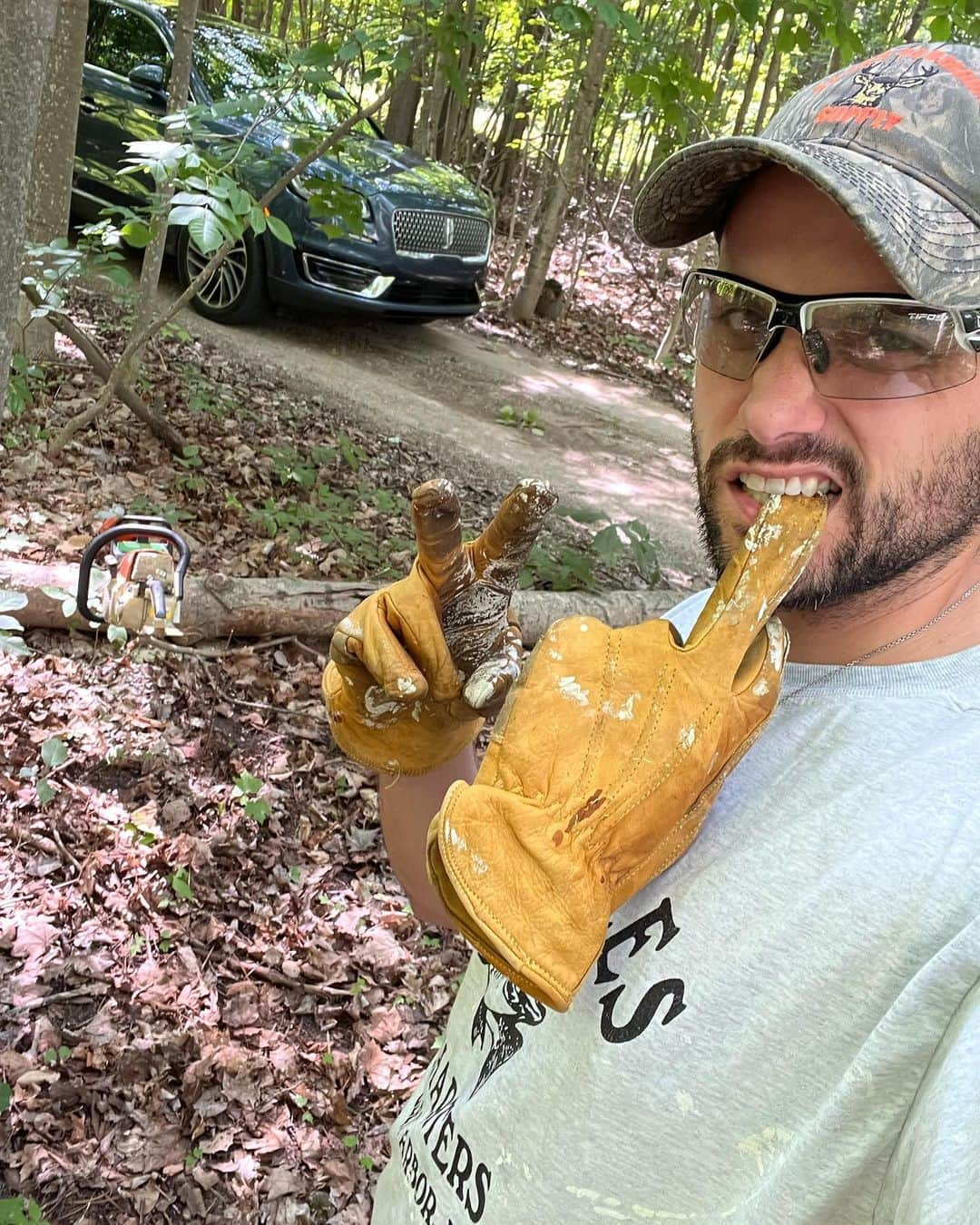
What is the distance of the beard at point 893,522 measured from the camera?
3.57 ft

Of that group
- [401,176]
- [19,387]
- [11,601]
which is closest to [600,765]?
[11,601]

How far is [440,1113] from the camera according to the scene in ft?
3.98

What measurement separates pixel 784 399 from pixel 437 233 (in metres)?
7.02

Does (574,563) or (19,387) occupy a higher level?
(19,387)

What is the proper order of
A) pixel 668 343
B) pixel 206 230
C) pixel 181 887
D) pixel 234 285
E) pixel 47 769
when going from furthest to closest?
pixel 668 343, pixel 234 285, pixel 47 769, pixel 181 887, pixel 206 230

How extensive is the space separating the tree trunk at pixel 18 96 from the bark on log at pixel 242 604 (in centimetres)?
204

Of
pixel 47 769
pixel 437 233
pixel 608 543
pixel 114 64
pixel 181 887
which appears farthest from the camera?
pixel 437 233

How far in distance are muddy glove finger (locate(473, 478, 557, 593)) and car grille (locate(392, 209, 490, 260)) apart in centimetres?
654

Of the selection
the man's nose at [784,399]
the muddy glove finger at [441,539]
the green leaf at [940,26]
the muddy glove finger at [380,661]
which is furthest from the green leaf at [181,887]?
the green leaf at [940,26]

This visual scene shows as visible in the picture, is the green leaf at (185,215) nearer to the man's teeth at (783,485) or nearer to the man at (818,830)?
the man at (818,830)

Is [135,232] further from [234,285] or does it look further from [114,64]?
[114,64]

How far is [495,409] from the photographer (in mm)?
7875

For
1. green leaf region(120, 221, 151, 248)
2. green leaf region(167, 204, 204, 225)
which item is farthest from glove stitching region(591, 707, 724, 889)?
green leaf region(120, 221, 151, 248)

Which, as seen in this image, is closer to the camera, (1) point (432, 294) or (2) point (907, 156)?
(2) point (907, 156)
